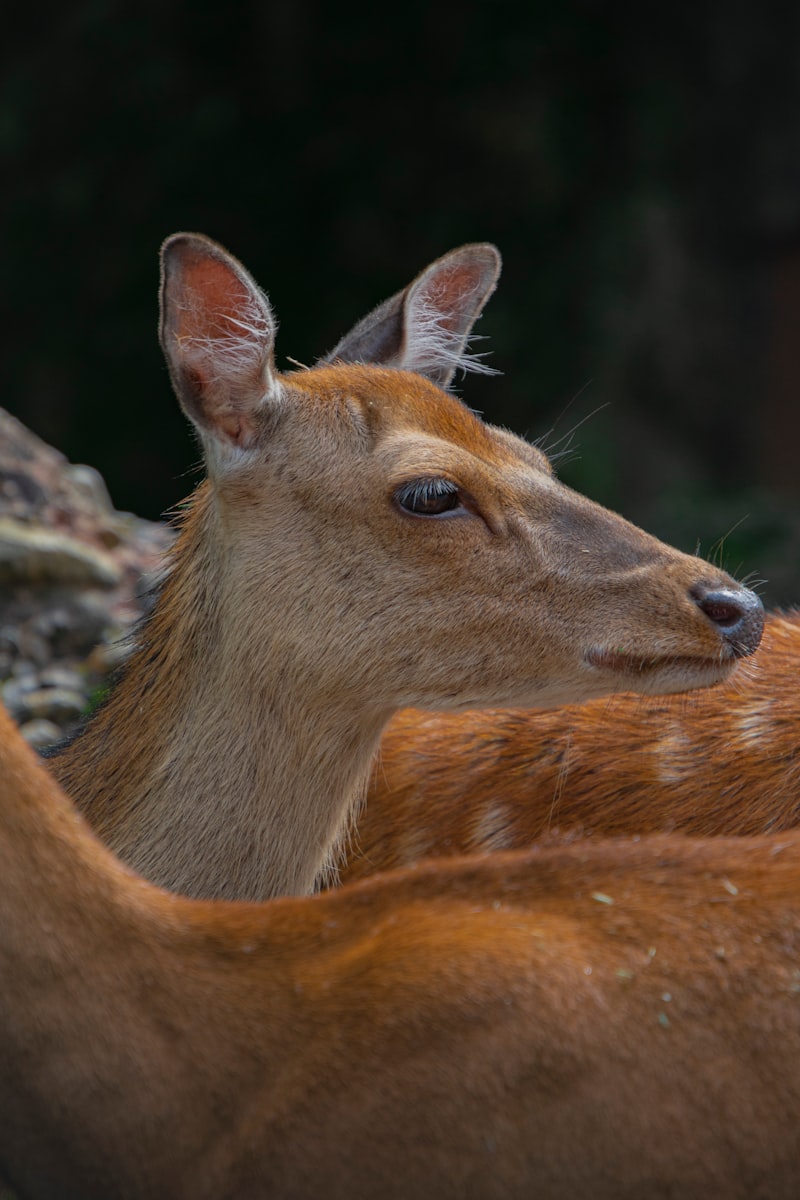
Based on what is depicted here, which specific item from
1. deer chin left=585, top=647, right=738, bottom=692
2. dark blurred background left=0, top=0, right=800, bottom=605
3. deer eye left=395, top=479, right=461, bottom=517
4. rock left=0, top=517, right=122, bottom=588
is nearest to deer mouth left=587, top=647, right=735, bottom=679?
deer chin left=585, top=647, right=738, bottom=692

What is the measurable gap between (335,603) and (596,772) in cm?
80

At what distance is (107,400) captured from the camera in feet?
41.7

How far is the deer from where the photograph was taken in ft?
13.4

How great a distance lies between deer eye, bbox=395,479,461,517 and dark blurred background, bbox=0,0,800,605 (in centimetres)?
818

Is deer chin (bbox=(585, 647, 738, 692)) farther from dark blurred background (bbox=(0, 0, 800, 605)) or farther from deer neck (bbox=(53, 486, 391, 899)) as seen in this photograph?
dark blurred background (bbox=(0, 0, 800, 605))

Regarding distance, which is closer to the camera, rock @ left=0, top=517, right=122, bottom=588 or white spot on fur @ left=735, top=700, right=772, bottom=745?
white spot on fur @ left=735, top=700, right=772, bottom=745

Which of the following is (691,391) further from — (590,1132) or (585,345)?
(590,1132)

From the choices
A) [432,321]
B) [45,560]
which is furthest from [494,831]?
[45,560]

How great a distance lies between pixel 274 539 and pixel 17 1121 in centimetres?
174

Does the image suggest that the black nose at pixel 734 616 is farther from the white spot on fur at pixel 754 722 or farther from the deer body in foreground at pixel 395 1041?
the deer body in foreground at pixel 395 1041

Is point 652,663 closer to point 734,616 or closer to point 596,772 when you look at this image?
point 734,616

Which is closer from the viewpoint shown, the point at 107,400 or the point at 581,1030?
the point at 581,1030

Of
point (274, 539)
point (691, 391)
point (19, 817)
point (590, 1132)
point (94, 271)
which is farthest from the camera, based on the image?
point (691, 391)

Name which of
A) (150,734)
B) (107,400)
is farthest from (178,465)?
(150,734)
